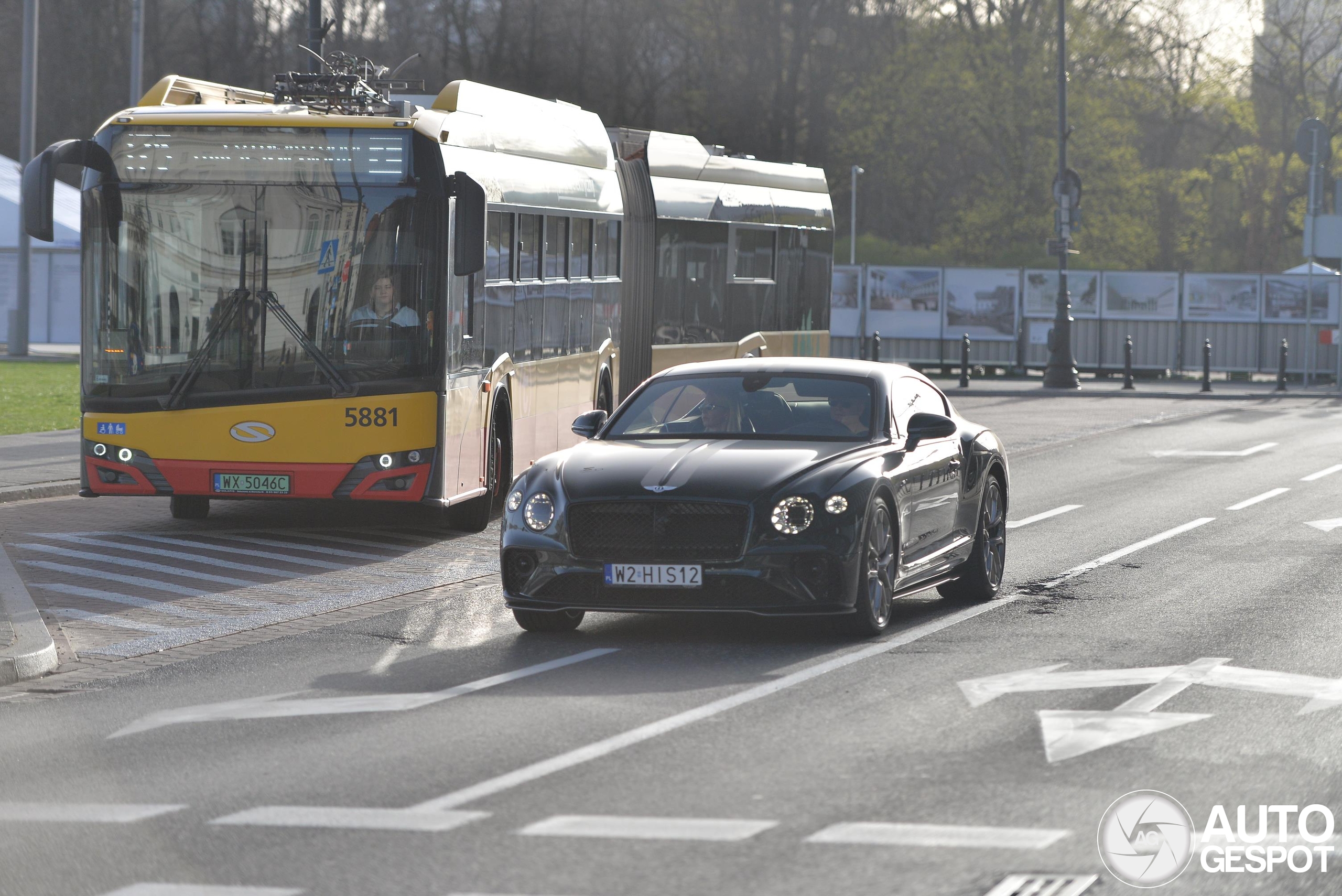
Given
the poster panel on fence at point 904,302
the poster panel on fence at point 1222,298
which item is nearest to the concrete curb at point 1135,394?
the poster panel on fence at point 1222,298

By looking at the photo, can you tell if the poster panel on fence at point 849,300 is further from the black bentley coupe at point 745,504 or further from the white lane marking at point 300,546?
the black bentley coupe at point 745,504

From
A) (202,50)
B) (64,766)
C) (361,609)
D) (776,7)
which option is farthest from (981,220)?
(64,766)

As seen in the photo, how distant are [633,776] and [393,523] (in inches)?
390

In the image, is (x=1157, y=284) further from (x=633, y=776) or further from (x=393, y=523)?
(x=633, y=776)

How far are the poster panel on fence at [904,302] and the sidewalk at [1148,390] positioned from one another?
2027 millimetres

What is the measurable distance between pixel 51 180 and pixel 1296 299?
113 ft

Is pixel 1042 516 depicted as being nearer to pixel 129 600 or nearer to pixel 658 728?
pixel 129 600

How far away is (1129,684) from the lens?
9.00 meters

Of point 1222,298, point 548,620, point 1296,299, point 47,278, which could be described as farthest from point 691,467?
point 47,278

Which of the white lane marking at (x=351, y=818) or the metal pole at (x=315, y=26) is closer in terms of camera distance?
the white lane marking at (x=351, y=818)

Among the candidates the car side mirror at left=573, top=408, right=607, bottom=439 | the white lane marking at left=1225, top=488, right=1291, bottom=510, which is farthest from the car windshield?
the white lane marking at left=1225, top=488, right=1291, bottom=510

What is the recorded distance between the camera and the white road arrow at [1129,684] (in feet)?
25.6

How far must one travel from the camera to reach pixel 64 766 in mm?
7438

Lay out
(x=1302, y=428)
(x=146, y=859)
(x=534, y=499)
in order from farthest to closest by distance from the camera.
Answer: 1. (x=1302, y=428)
2. (x=534, y=499)
3. (x=146, y=859)
